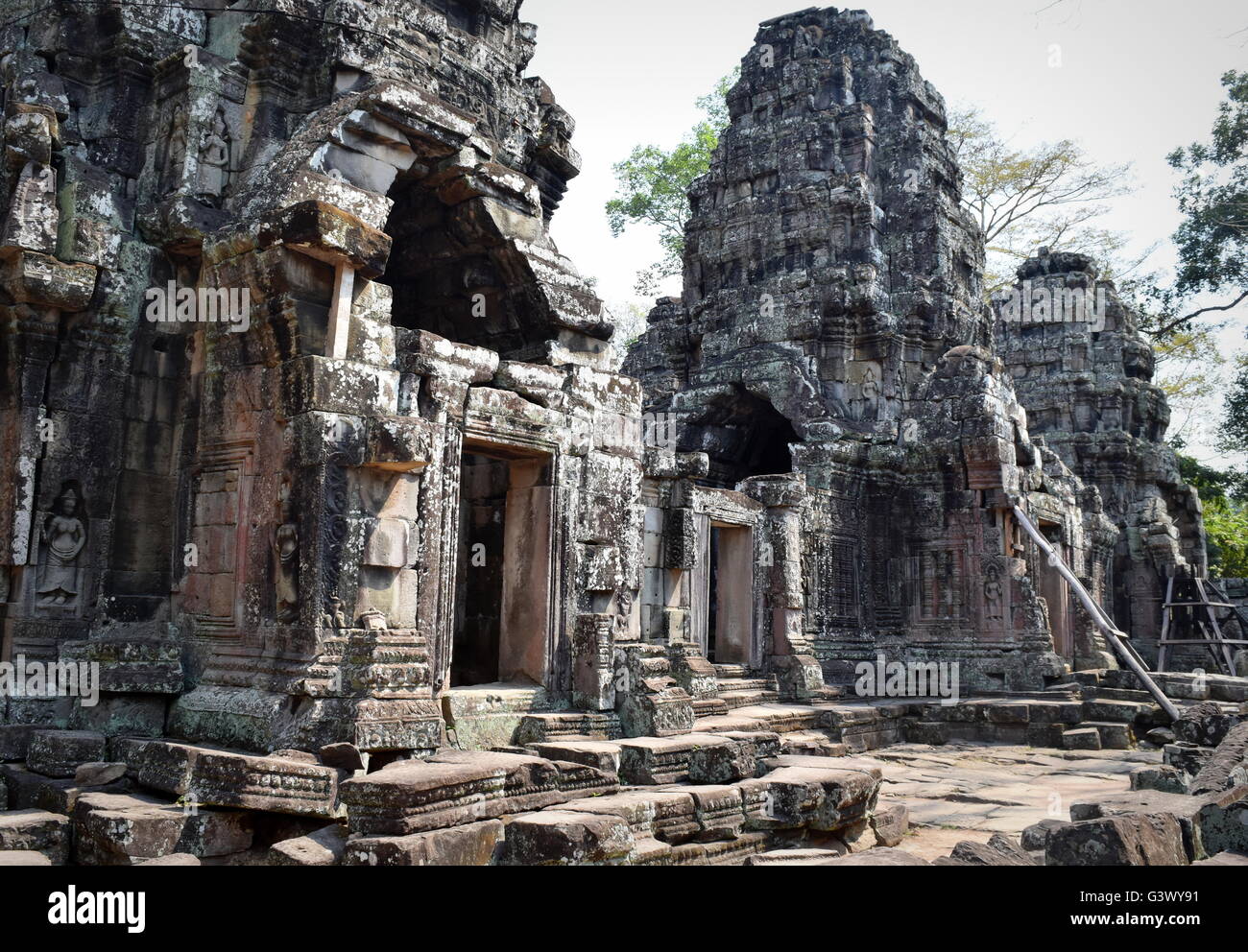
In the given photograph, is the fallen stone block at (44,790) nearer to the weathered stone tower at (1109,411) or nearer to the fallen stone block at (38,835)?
the fallen stone block at (38,835)

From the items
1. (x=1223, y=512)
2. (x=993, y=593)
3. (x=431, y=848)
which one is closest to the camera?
(x=431, y=848)

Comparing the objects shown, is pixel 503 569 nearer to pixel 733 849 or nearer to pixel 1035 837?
pixel 733 849

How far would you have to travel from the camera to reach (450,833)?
506 cm

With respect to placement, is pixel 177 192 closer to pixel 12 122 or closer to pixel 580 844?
pixel 12 122

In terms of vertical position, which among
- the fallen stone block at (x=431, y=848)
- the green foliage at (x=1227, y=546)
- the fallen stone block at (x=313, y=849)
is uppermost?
the green foliage at (x=1227, y=546)

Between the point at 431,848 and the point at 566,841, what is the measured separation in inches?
25.0

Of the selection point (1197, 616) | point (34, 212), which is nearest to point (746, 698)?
point (34, 212)

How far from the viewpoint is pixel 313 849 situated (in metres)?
5.09

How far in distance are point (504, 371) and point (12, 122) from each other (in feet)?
12.6

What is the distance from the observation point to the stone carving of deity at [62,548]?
7320 mm

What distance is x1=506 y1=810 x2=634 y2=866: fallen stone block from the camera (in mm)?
4949

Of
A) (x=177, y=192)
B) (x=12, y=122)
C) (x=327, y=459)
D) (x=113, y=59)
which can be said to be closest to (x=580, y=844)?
(x=327, y=459)

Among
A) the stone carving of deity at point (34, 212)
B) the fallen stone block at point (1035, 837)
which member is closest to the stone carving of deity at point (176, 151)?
the stone carving of deity at point (34, 212)

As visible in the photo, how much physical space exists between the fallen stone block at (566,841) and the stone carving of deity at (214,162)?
5.44 metres
